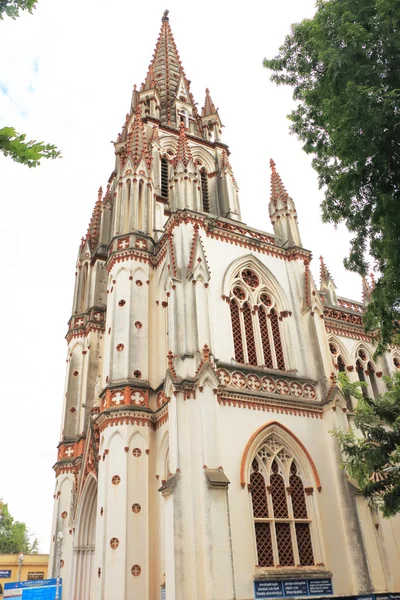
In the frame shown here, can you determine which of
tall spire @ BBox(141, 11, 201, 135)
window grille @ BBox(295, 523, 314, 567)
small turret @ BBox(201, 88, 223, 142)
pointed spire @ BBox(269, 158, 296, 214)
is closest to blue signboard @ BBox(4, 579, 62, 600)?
window grille @ BBox(295, 523, 314, 567)

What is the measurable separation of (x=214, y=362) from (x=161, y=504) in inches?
195

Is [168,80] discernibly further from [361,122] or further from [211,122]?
[361,122]

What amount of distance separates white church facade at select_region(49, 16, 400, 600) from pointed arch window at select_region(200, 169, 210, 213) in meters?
4.82

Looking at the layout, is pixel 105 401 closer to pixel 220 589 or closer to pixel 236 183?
pixel 220 589

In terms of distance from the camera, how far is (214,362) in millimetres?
15945

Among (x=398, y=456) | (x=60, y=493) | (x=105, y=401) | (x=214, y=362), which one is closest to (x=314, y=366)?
(x=214, y=362)

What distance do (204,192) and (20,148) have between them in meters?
25.5

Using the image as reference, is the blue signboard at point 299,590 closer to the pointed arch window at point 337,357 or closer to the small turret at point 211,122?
the pointed arch window at point 337,357

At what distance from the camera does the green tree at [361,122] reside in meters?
10.5

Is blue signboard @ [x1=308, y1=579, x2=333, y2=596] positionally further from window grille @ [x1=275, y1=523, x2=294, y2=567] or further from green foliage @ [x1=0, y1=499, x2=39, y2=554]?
green foliage @ [x1=0, y1=499, x2=39, y2=554]

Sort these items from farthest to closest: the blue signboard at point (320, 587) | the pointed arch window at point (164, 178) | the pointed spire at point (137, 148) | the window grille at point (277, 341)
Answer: the pointed arch window at point (164, 178) < the pointed spire at point (137, 148) < the window grille at point (277, 341) < the blue signboard at point (320, 587)

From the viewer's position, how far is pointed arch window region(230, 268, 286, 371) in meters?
18.1

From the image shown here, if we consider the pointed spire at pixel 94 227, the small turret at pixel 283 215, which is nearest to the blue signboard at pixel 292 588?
the small turret at pixel 283 215

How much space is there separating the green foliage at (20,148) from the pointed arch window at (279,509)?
12.9 metres
